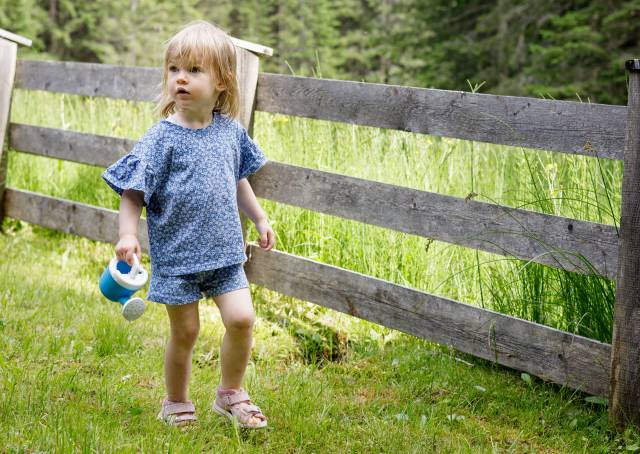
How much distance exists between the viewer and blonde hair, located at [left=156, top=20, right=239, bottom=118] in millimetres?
2814

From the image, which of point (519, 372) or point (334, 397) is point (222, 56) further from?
point (519, 372)

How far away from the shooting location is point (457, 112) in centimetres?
372

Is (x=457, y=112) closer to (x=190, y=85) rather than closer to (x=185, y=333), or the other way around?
(x=190, y=85)

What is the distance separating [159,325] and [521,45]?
36.7 ft

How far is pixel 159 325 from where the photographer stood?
170 inches

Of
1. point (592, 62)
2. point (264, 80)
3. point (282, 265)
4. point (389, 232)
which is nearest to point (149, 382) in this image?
point (282, 265)

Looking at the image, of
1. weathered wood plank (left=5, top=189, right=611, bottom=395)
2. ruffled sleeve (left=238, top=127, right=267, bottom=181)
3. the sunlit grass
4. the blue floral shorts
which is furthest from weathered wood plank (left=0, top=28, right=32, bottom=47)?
the blue floral shorts

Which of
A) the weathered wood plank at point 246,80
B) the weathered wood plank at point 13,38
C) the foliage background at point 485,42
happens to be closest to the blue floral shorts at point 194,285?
the weathered wood plank at point 246,80

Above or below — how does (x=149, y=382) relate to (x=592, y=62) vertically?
below

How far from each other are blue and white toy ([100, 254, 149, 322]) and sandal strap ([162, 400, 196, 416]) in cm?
47

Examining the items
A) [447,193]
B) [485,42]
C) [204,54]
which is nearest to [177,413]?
[204,54]

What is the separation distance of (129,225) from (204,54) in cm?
68

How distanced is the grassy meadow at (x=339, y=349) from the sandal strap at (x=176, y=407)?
0.07 metres

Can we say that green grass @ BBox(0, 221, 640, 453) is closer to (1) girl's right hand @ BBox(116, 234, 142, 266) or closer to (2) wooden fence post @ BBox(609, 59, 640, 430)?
(2) wooden fence post @ BBox(609, 59, 640, 430)
